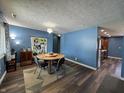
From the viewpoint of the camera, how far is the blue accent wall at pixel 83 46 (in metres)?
4.01

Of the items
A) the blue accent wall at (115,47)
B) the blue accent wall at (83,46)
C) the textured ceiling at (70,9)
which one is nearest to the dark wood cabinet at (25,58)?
the textured ceiling at (70,9)

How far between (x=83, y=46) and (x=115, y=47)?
4.50 metres

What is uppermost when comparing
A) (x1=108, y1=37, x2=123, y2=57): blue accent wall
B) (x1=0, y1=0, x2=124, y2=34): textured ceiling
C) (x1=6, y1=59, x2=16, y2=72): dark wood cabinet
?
(x1=0, y1=0, x2=124, y2=34): textured ceiling

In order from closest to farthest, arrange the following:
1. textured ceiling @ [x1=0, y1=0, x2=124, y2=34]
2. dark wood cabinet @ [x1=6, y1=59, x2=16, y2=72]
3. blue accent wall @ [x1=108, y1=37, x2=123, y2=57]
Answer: textured ceiling @ [x1=0, y1=0, x2=124, y2=34] < dark wood cabinet @ [x1=6, y1=59, x2=16, y2=72] < blue accent wall @ [x1=108, y1=37, x2=123, y2=57]

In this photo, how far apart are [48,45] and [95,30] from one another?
3.78m

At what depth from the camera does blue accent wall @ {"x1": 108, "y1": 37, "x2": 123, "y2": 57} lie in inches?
272

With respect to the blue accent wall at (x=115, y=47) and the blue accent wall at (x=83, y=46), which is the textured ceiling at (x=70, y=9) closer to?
the blue accent wall at (x=83, y=46)

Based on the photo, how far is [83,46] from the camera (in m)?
4.64

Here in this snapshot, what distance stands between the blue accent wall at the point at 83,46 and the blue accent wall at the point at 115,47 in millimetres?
4341

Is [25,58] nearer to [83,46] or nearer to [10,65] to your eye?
[10,65]

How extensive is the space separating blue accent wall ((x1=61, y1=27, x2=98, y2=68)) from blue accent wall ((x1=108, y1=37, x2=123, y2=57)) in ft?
14.2

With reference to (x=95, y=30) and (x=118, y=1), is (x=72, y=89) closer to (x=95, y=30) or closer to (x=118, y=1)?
(x=118, y=1)

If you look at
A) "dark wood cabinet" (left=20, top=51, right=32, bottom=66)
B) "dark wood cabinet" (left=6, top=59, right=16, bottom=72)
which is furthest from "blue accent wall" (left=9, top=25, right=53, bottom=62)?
"dark wood cabinet" (left=6, top=59, right=16, bottom=72)

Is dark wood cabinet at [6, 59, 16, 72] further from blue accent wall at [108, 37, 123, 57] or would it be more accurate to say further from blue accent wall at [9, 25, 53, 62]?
blue accent wall at [108, 37, 123, 57]
